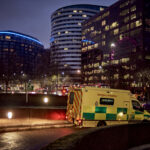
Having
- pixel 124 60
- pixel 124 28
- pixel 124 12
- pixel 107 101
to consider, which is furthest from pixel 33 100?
pixel 124 12

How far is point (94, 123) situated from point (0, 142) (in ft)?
18.0

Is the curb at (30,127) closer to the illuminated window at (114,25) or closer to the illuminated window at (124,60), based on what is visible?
the illuminated window at (124,60)

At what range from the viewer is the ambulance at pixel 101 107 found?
1255cm

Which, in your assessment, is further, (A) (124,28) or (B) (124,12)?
(A) (124,28)

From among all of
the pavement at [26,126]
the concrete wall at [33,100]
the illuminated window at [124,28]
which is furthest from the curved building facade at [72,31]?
the pavement at [26,126]

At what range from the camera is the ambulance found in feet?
41.2

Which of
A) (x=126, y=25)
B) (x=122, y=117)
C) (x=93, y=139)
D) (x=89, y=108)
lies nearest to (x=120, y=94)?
(x=122, y=117)

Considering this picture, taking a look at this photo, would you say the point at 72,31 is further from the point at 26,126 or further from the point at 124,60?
the point at 26,126

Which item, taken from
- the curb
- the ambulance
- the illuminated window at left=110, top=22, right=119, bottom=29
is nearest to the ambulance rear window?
the ambulance

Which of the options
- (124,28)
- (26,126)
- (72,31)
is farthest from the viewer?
(72,31)

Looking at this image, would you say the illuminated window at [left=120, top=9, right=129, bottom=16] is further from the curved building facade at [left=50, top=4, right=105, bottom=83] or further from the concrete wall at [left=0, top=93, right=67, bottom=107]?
the concrete wall at [left=0, top=93, right=67, bottom=107]

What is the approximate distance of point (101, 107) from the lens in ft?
43.0

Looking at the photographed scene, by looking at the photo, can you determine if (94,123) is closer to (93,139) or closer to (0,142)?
(0,142)

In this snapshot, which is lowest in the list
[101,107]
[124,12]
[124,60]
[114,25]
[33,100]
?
[33,100]
